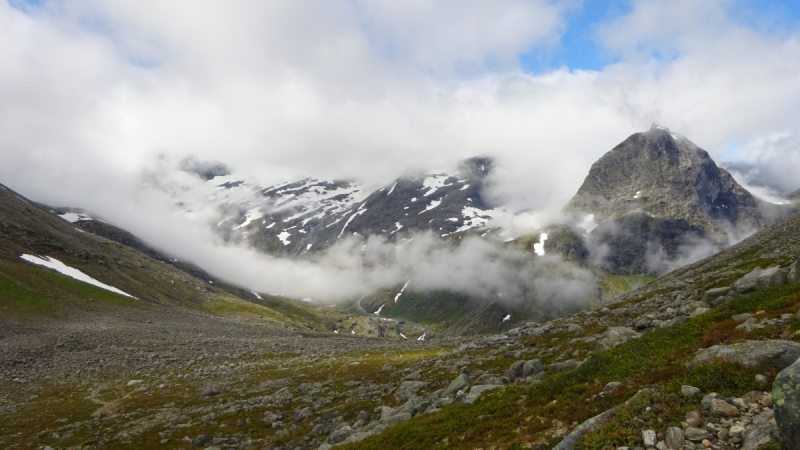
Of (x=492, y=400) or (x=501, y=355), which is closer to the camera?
(x=492, y=400)

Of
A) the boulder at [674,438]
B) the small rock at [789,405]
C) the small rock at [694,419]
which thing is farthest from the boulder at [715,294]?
the small rock at [789,405]

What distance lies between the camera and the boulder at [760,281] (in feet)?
79.5

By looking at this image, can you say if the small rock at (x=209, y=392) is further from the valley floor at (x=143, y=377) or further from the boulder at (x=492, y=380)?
the boulder at (x=492, y=380)

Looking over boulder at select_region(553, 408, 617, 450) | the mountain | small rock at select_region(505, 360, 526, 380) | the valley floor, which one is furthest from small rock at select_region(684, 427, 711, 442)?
the mountain

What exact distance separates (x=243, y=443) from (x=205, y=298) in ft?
465

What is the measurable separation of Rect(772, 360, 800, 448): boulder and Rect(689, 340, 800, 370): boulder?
145 inches

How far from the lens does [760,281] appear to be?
25.0m

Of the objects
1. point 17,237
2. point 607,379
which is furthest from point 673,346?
point 17,237

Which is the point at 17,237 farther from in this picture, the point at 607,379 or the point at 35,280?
the point at 607,379

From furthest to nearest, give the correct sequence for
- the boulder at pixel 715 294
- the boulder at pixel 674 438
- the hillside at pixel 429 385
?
the boulder at pixel 715 294
the hillside at pixel 429 385
the boulder at pixel 674 438

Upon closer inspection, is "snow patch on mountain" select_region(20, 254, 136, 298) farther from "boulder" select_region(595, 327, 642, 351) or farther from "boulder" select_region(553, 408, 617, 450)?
"boulder" select_region(553, 408, 617, 450)

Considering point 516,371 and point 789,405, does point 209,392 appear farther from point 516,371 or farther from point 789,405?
point 789,405

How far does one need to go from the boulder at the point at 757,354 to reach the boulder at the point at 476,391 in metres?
12.0

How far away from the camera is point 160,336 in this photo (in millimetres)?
71438
